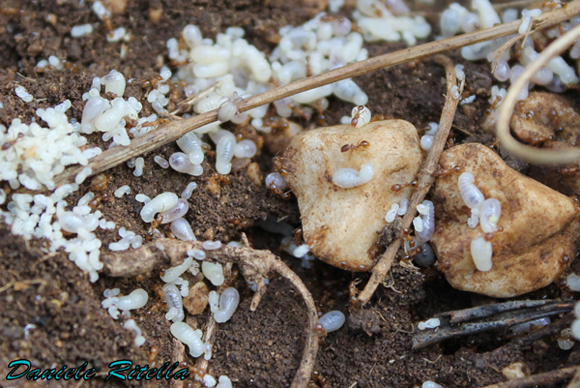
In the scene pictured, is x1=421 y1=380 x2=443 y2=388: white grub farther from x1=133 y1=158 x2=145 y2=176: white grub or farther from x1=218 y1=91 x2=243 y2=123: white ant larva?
x1=133 y1=158 x2=145 y2=176: white grub

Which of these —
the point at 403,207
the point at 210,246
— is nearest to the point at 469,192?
the point at 403,207

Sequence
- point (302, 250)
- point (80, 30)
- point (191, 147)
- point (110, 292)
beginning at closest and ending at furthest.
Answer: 1. point (110, 292)
2. point (302, 250)
3. point (191, 147)
4. point (80, 30)

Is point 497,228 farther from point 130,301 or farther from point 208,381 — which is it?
point 130,301

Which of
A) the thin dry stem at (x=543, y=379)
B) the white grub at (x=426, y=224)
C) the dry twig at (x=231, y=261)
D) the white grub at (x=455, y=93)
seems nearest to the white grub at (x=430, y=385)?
the thin dry stem at (x=543, y=379)

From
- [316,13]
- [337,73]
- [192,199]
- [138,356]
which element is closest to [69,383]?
[138,356]

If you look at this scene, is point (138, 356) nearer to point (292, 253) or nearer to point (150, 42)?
point (292, 253)

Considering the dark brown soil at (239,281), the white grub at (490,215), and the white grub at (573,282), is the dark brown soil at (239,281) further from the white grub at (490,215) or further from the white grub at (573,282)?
the white grub at (490,215)
